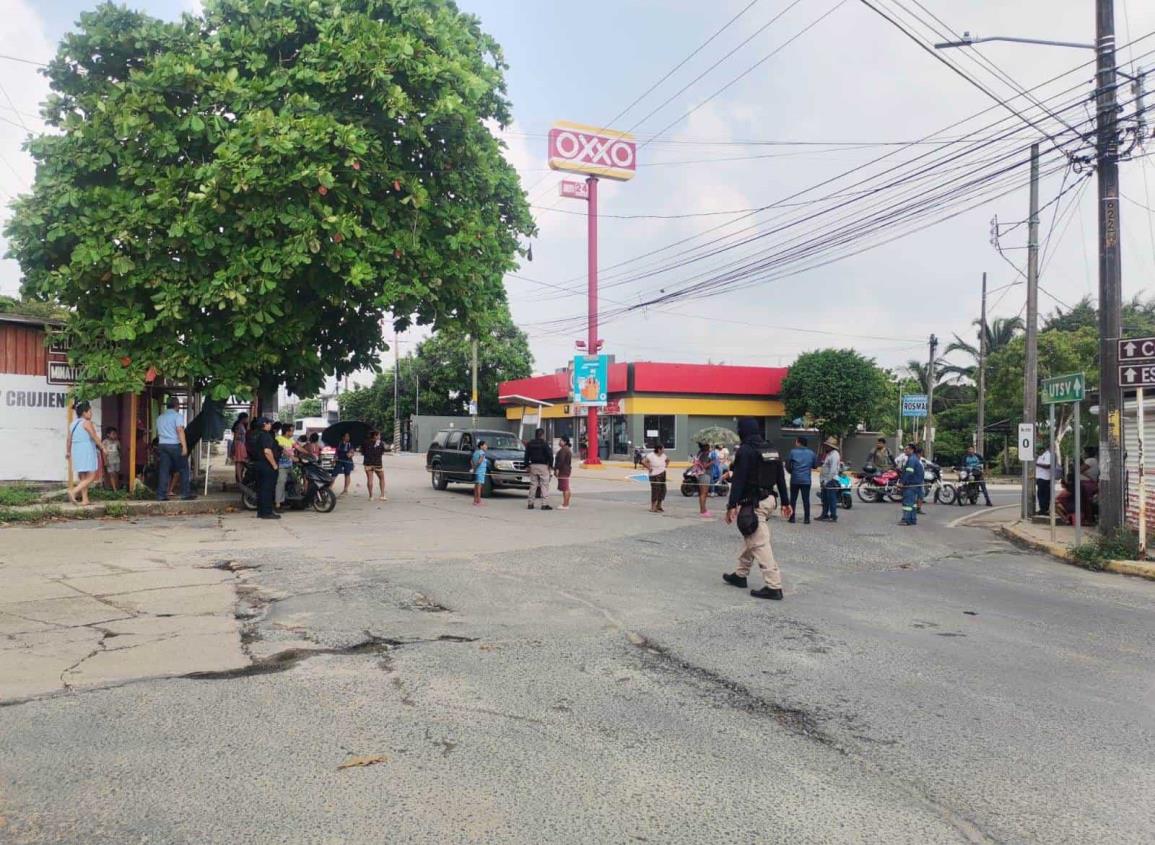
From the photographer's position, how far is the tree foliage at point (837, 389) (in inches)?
1727

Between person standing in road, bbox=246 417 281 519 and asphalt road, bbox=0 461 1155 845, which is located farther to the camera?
person standing in road, bbox=246 417 281 519

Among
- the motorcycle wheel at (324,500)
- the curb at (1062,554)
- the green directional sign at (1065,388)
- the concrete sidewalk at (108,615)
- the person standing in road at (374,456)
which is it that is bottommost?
the curb at (1062,554)

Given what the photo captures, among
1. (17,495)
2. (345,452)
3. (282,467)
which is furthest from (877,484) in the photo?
(17,495)

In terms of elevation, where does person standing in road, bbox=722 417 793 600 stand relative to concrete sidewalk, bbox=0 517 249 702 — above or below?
above

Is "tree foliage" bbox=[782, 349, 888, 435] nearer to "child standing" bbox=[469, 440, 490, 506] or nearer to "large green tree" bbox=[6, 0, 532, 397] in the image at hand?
"child standing" bbox=[469, 440, 490, 506]

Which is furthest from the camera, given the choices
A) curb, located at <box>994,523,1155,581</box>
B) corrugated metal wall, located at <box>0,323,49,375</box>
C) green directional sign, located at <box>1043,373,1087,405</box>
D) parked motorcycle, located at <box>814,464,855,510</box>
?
parked motorcycle, located at <box>814,464,855,510</box>

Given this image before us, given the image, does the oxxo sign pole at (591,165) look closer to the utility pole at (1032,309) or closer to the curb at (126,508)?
the utility pole at (1032,309)

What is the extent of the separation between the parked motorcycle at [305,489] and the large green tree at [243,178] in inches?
72.4

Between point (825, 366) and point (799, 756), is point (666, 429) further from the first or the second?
point (799, 756)

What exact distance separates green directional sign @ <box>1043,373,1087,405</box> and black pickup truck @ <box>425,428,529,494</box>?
38.3 ft

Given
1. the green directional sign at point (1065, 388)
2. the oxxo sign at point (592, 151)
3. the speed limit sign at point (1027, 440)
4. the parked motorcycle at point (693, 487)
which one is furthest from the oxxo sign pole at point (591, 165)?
the green directional sign at point (1065, 388)

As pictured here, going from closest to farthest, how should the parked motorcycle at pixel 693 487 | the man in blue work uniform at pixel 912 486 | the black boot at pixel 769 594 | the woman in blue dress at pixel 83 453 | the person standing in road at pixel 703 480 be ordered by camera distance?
the black boot at pixel 769 594 < the woman in blue dress at pixel 83 453 < the man in blue work uniform at pixel 912 486 < the person standing in road at pixel 703 480 < the parked motorcycle at pixel 693 487

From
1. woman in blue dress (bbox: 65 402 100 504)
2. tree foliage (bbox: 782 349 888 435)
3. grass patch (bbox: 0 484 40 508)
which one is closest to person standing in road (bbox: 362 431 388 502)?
woman in blue dress (bbox: 65 402 100 504)

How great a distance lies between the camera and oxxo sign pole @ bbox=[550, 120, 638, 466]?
1660 inches
